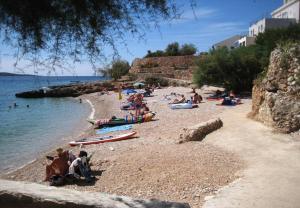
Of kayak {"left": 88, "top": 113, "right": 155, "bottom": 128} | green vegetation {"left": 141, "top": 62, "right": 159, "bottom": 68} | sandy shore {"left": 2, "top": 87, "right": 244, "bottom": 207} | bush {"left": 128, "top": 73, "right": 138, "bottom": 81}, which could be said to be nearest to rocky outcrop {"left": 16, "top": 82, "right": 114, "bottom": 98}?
bush {"left": 128, "top": 73, "right": 138, "bottom": 81}

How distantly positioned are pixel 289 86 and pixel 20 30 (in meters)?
12.2

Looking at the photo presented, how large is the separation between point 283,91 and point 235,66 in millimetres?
17870

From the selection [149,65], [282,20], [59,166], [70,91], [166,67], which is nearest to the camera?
[59,166]

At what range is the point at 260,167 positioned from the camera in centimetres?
996

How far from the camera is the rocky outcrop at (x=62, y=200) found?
4.08 metres

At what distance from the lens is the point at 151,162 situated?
1149 centimetres

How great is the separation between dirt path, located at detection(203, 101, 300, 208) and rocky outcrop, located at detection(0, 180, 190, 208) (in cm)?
359

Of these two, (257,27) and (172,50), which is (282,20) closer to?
(257,27)

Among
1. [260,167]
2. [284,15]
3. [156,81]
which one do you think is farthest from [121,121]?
[284,15]

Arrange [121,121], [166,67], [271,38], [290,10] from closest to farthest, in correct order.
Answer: [121,121] < [271,38] < [290,10] < [166,67]

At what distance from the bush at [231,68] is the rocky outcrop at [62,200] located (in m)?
28.1

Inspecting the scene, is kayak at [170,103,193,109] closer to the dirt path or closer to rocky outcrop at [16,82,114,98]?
the dirt path

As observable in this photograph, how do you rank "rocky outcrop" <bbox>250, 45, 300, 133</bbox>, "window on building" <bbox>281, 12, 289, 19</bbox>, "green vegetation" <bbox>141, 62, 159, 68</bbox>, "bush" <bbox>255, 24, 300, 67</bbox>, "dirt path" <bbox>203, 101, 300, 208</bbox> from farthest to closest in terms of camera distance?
"green vegetation" <bbox>141, 62, 159, 68</bbox>, "window on building" <bbox>281, 12, 289, 19</bbox>, "bush" <bbox>255, 24, 300, 67</bbox>, "rocky outcrop" <bbox>250, 45, 300, 133</bbox>, "dirt path" <bbox>203, 101, 300, 208</bbox>

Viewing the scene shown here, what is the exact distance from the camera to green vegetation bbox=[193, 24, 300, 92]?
31172 millimetres
